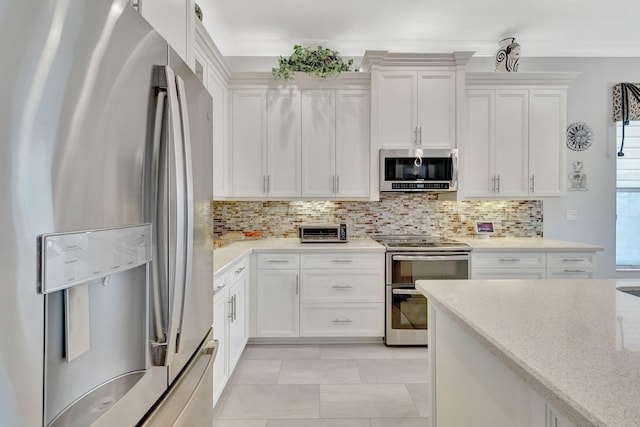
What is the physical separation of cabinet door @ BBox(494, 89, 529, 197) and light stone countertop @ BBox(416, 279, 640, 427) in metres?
2.07

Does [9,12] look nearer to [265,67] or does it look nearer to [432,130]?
[432,130]

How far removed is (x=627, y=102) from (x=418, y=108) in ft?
7.45

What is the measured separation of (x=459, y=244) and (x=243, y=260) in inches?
75.0

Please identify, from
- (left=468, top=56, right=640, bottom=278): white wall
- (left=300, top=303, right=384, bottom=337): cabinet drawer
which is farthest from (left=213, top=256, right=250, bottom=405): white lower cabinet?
(left=468, top=56, right=640, bottom=278): white wall

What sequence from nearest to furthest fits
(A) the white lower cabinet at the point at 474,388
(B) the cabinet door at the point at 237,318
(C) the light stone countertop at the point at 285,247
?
(A) the white lower cabinet at the point at 474,388 → (B) the cabinet door at the point at 237,318 → (C) the light stone countertop at the point at 285,247

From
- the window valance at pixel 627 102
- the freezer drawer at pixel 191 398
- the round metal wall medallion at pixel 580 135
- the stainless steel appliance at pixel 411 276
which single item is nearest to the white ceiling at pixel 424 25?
the window valance at pixel 627 102

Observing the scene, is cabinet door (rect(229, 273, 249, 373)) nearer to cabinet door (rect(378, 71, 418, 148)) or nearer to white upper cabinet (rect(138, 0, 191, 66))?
white upper cabinet (rect(138, 0, 191, 66))

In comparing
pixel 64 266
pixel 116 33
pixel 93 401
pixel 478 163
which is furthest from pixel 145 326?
pixel 478 163

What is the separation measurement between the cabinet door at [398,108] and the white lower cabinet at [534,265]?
126 cm

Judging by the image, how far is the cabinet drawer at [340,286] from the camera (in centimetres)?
317

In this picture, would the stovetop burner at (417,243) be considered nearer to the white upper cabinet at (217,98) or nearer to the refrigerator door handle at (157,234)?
the white upper cabinet at (217,98)

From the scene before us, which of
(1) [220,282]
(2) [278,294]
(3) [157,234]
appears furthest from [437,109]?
(3) [157,234]

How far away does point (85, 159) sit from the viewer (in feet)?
2.00

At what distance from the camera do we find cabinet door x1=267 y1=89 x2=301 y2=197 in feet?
11.1
